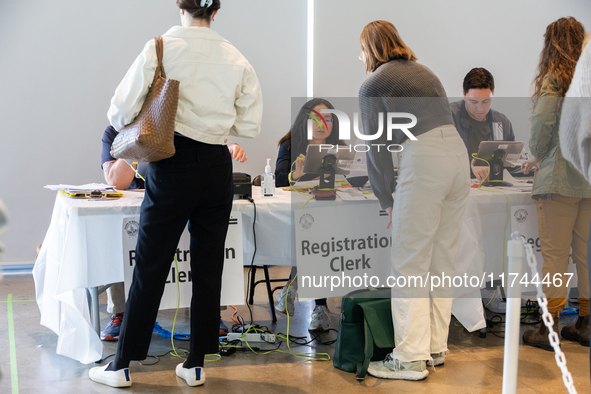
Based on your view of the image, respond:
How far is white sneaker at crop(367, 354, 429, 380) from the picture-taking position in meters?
2.11

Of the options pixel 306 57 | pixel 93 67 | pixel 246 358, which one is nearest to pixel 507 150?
pixel 246 358

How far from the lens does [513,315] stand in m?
1.30

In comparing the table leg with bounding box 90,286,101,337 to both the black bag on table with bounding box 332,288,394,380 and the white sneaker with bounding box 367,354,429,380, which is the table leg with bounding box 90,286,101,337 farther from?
the white sneaker with bounding box 367,354,429,380

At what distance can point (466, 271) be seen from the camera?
100 inches

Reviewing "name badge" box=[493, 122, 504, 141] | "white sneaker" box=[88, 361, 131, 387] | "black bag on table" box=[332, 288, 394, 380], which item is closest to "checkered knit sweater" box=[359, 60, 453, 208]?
"black bag on table" box=[332, 288, 394, 380]

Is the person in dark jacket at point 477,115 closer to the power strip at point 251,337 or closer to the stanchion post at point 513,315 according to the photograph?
the power strip at point 251,337

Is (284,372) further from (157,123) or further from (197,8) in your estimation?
(197,8)

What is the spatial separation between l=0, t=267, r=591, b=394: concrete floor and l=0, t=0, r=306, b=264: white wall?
153 cm

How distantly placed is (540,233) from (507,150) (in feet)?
1.98

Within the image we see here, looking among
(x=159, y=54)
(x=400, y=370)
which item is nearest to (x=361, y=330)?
(x=400, y=370)

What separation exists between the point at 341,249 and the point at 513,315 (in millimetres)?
1189

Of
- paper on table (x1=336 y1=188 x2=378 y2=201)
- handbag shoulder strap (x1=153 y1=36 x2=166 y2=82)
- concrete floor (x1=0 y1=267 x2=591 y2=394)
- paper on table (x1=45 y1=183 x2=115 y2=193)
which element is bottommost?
concrete floor (x1=0 y1=267 x2=591 y2=394)

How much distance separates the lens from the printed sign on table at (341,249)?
240cm

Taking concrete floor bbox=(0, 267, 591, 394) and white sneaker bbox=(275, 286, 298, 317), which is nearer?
concrete floor bbox=(0, 267, 591, 394)
